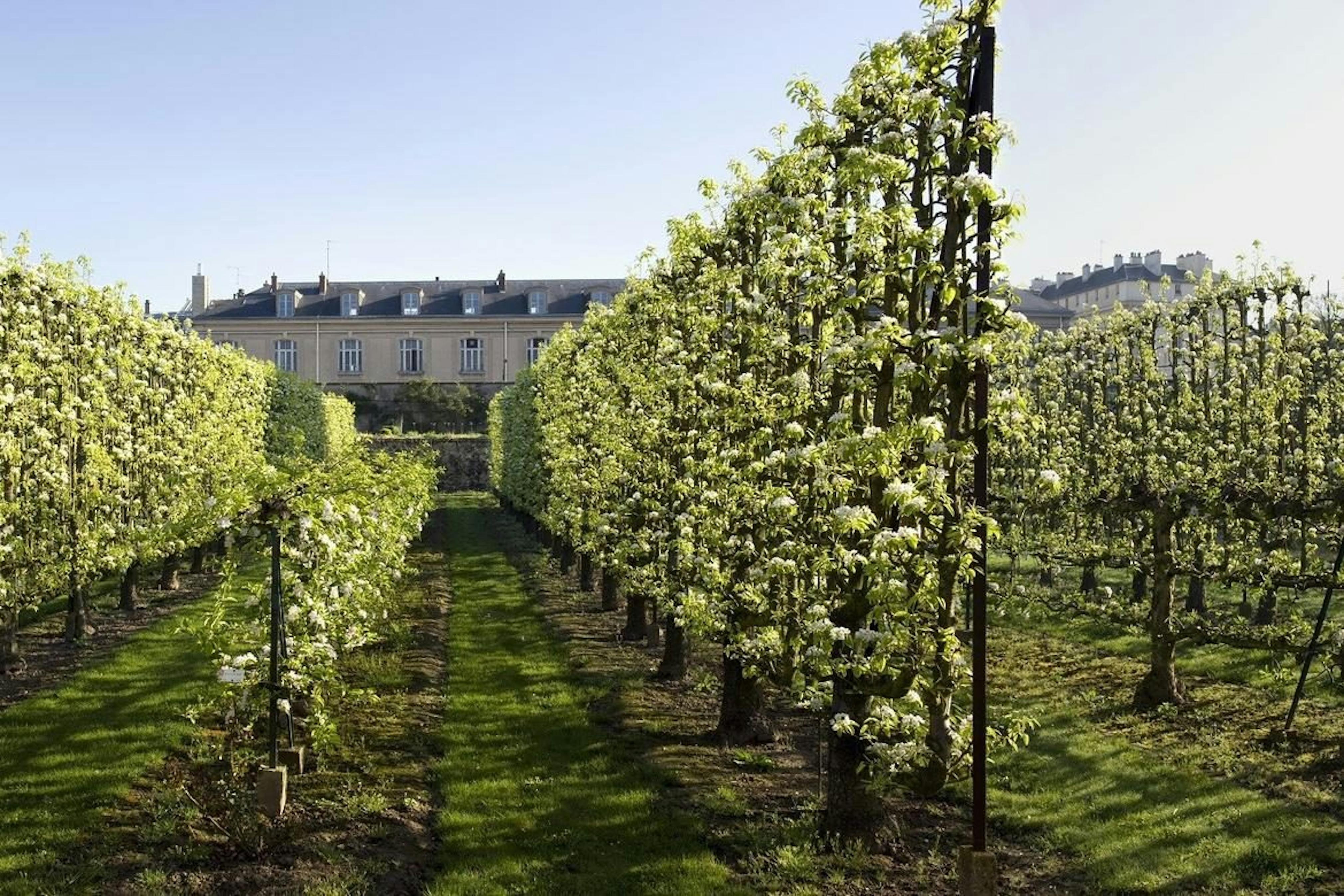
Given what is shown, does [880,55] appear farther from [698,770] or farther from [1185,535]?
[1185,535]

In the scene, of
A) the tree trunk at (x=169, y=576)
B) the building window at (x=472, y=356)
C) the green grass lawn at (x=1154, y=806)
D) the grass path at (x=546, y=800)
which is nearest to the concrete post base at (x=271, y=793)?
the grass path at (x=546, y=800)

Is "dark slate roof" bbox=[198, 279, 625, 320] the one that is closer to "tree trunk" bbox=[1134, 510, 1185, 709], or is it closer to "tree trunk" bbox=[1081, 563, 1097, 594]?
"tree trunk" bbox=[1081, 563, 1097, 594]

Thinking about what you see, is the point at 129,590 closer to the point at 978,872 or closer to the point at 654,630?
the point at 654,630

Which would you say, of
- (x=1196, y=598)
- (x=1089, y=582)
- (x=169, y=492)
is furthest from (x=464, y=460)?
(x=1196, y=598)

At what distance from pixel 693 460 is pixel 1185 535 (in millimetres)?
12593

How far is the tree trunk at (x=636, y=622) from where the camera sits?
2012cm

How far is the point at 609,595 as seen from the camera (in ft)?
77.5

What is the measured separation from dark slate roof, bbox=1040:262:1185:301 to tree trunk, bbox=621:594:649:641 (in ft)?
221

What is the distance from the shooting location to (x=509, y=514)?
50.2 meters

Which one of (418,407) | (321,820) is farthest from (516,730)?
(418,407)

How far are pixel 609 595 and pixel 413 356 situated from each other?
62960 mm

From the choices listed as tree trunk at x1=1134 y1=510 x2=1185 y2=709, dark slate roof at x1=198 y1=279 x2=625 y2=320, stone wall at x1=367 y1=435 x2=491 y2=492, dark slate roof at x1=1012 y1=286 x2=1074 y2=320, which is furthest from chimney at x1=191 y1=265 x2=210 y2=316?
tree trunk at x1=1134 y1=510 x2=1185 y2=709

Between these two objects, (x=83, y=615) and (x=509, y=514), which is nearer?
(x=83, y=615)

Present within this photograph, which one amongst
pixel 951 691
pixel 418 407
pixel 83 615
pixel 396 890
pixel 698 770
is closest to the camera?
pixel 396 890
